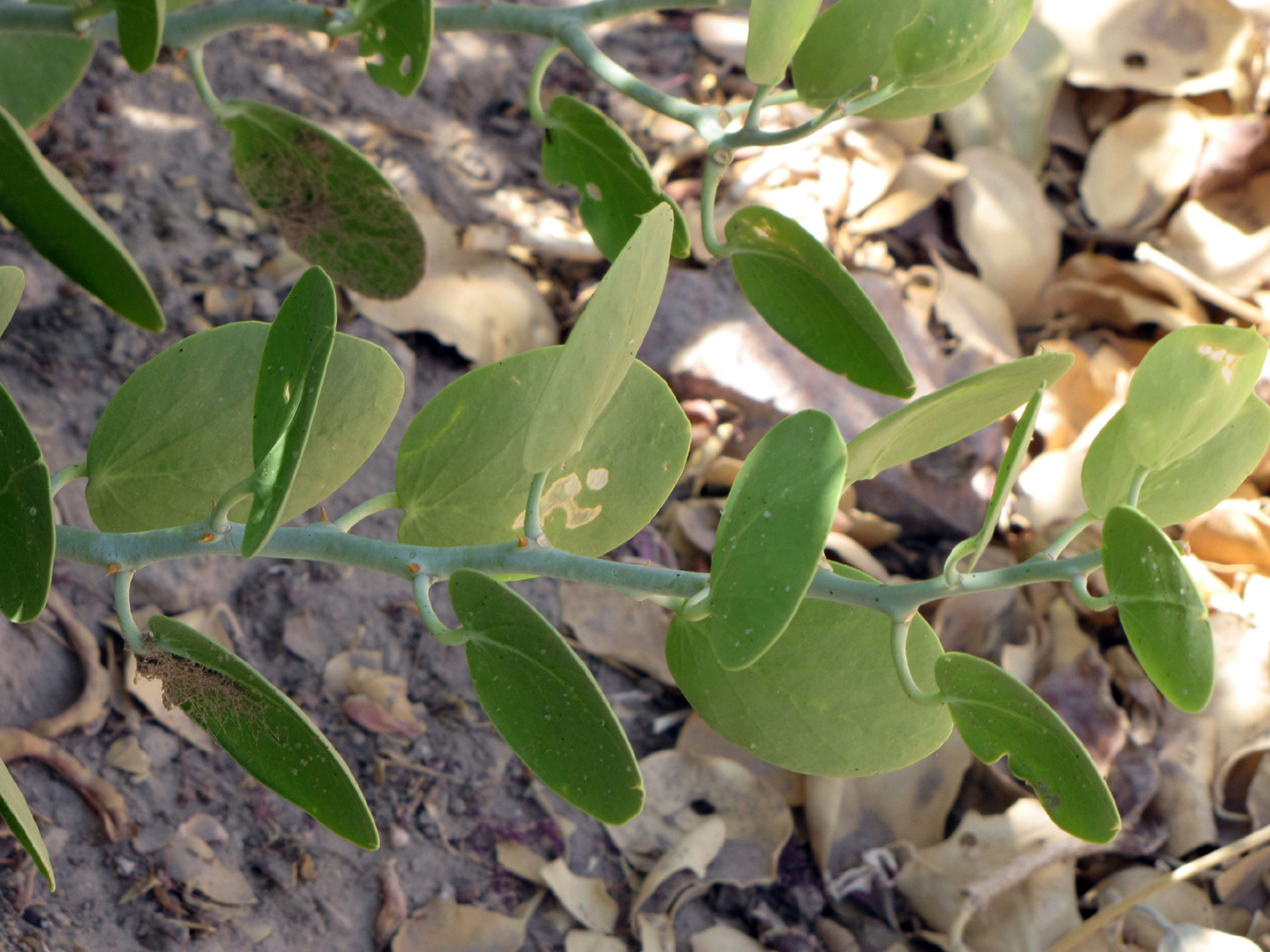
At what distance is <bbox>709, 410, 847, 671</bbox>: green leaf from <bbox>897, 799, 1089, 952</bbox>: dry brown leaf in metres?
0.78

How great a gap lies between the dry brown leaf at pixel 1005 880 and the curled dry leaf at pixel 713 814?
0.50ft

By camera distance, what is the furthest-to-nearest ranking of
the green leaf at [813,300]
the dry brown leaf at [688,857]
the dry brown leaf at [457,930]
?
the dry brown leaf at [688,857], the dry brown leaf at [457,930], the green leaf at [813,300]

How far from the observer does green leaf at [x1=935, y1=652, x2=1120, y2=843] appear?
1.50 feet

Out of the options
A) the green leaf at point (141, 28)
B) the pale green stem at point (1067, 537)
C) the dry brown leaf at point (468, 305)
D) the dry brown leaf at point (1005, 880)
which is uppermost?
the green leaf at point (141, 28)

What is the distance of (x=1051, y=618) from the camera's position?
132cm

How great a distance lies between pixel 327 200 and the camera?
815 millimetres

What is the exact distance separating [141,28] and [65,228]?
0.11m

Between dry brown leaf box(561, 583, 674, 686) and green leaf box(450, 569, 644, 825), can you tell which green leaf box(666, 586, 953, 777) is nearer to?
green leaf box(450, 569, 644, 825)

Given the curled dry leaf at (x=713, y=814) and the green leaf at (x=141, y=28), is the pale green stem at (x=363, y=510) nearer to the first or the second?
the green leaf at (x=141, y=28)

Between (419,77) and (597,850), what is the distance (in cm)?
77

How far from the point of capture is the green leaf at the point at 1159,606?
409 mm

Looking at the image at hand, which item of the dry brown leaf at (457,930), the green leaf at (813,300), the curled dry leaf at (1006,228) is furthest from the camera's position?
the curled dry leaf at (1006,228)

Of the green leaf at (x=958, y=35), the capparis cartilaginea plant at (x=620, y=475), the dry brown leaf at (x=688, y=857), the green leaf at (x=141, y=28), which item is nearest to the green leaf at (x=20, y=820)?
the capparis cartilaginea plant at (x=620, y=475)

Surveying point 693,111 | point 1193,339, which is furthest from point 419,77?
point 1193,339
